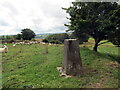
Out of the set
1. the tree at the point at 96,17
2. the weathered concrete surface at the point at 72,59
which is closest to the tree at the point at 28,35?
the tree at the point at 96,17

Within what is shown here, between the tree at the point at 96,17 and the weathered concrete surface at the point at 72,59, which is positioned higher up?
the tree at the point at 96,17

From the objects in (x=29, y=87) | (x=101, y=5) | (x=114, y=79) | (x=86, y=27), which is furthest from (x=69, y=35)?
(x=29, y=87)

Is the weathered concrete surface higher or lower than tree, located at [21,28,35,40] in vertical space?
lower

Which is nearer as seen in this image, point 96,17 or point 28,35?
point 96,17

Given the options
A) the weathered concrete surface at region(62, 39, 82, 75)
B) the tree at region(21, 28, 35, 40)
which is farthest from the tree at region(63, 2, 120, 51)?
the tree at region(21, 28, 35, 40)

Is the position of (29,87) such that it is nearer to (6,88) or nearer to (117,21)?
(6,88)

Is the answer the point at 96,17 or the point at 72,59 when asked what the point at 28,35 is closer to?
the point at 96,17

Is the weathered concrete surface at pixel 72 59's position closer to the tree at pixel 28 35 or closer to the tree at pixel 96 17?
the tree at pixel 96 17

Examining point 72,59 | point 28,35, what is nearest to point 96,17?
point 72,59

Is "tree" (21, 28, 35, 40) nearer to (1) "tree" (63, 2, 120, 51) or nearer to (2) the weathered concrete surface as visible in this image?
(1) "tree" (63, 2, 120, 51)

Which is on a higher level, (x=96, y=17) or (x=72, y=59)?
(x=96, y=17)

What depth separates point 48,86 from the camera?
11.6ft

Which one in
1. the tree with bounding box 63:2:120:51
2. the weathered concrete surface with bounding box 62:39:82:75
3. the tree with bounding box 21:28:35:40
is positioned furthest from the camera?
the tree with bounding box 21:28:35:40

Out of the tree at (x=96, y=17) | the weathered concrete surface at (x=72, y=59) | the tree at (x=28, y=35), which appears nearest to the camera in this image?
the weathered concrete surface at (x=72, y=59)
